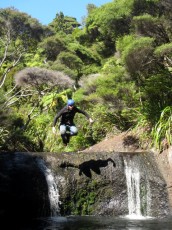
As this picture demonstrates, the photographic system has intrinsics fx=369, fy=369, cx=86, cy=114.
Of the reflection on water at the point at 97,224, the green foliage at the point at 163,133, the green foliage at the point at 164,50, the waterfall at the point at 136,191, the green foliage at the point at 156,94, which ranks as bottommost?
the reflection on water at the point at 97,224

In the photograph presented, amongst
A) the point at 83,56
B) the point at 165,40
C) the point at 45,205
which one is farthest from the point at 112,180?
the point at 83,56

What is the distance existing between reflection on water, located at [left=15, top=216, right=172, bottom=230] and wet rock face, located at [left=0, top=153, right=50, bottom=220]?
2.05 feet

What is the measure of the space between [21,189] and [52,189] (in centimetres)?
94

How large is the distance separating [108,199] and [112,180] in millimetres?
A: 591

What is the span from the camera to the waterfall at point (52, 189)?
35.7 feet

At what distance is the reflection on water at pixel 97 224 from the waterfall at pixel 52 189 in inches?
19.8

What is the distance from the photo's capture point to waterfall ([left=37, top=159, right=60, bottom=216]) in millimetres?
10867

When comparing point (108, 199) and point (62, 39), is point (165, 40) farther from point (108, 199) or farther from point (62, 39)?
point (62, 39)

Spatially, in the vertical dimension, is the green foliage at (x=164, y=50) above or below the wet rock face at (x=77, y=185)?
above

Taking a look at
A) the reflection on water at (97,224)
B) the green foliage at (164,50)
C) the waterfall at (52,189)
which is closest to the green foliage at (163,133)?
the green foliage at (164,50)

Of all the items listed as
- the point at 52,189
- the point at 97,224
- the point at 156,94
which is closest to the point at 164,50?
the point at 156,94

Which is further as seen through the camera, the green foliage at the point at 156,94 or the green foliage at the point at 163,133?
the green foliage at the point at 156,94

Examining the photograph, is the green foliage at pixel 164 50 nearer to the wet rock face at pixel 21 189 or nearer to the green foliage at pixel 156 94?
the green foliage at pixel 156 94

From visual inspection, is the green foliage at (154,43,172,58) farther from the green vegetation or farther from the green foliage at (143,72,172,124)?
the green foliage at (143,72,172,124)
